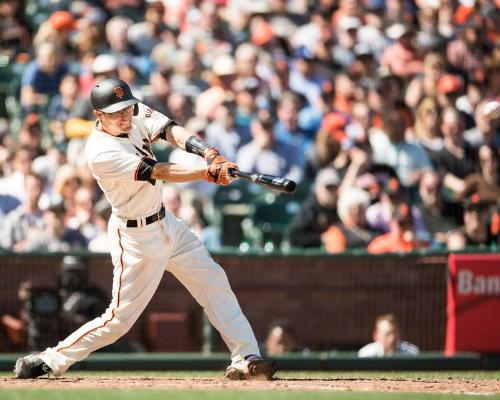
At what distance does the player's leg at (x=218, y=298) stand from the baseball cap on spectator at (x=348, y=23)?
661 centimetres

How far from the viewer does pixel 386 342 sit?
1002 cm

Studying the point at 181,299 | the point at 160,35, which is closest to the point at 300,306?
the point at 181,299

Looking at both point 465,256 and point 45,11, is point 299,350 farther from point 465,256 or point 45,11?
point 45,11

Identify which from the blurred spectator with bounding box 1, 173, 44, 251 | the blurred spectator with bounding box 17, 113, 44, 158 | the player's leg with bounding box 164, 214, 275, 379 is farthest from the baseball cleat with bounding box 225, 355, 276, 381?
the blurred spectator with bounding box 17, 113, 44, 158

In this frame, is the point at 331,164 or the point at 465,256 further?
the point at 331,164

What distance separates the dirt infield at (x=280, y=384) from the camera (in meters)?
7.57

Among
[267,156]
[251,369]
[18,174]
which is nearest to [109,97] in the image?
[251,369]

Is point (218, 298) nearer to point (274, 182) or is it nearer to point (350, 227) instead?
point (274, 182)

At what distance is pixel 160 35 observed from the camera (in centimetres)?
1406

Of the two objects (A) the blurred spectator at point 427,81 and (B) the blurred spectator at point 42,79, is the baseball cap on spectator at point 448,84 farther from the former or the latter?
(B) the blurred spectator at point 42,79

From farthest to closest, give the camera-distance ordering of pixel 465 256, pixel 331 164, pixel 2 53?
1. pixel 2 53
2. pixel 331 164
3. pixel 465 256

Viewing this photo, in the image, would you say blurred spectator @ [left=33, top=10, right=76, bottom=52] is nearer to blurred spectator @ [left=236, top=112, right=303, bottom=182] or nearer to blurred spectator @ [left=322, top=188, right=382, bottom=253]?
blurred spectator @ [left=236, top=112, right=303, bottom=182]

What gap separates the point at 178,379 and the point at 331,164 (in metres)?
4.32

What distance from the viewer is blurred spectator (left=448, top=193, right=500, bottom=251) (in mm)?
11258
